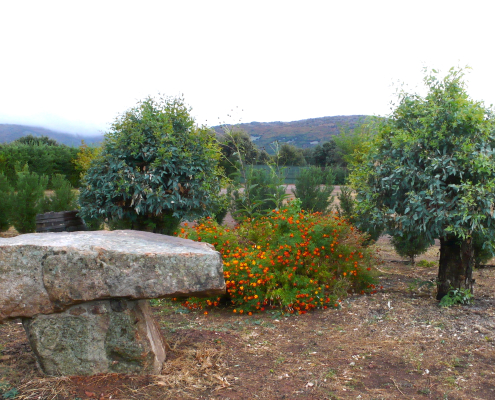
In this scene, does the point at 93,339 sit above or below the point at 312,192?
below

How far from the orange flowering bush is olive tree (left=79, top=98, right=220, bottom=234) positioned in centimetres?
70

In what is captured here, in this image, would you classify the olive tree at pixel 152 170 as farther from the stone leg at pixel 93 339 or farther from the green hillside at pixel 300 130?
the green hillside at pixel 300 130

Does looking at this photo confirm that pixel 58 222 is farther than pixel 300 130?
No

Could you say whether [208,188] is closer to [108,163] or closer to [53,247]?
[108,163]

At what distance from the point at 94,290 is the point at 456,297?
3963 millimetres

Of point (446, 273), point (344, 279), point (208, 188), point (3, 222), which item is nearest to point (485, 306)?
point (446, 273)

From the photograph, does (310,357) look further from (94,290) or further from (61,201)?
(61,201)

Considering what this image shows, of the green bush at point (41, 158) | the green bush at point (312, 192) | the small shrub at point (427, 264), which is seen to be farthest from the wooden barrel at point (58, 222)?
the green bush at point (41, 158)

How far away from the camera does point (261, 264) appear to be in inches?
193

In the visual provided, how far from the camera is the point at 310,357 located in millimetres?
3617

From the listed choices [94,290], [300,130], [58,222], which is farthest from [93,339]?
[300,130]

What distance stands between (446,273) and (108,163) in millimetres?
4876

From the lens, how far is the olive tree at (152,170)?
6.05 metres

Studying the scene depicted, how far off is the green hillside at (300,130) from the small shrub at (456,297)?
5065cm
